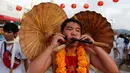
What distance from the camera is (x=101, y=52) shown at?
2.43 m

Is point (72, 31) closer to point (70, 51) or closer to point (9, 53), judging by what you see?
point (70, 51)

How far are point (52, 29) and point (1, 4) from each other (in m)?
14.9

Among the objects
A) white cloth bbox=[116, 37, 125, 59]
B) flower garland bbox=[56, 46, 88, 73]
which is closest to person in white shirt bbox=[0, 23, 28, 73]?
flower garland bbox=[56, 46, 88, 73]

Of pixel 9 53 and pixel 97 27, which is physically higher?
pixel 97 27

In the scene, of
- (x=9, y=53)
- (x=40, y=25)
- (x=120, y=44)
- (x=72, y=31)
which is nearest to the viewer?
(x=72, y=31)

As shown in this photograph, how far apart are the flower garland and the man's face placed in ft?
0.56

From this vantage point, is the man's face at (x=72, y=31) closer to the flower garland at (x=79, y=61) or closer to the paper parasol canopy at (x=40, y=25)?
the flower garland at (x=79, y=61)

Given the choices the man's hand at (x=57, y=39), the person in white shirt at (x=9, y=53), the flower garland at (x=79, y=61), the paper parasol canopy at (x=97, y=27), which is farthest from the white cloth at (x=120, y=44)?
the man's hand at (x=57, y=39)

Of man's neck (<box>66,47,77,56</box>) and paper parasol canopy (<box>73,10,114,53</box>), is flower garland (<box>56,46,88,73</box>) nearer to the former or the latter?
man's neck (<box>66,47,77,56</box>)

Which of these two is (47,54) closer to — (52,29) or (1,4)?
(52,29)

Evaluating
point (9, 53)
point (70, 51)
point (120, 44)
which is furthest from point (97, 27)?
point (120, 44)

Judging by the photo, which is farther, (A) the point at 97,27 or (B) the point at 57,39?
(A) the point at 97,27

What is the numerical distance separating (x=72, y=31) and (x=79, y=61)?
0.96ft

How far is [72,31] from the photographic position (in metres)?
2.37
